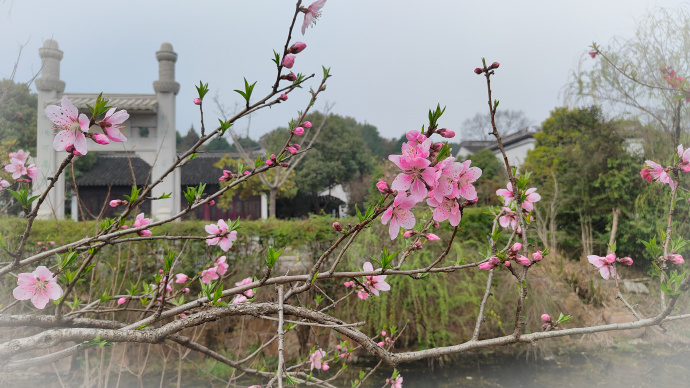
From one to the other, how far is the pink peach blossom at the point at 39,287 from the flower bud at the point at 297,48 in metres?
0.60

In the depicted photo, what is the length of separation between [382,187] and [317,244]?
109 inches

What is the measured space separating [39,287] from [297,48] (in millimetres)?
652

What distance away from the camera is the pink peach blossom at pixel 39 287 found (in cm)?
78

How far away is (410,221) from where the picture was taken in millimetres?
605

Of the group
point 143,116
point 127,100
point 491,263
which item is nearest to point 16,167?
point 491,263

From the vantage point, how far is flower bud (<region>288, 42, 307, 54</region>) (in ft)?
2.37

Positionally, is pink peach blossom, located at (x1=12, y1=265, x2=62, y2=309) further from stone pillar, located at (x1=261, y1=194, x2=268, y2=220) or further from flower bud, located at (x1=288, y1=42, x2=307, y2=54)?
stone pillar, located at (x1=261, y1=194, x2=268, y2=220)

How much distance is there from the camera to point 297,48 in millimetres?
727

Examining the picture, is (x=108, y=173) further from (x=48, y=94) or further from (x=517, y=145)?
(x=517, y=145)

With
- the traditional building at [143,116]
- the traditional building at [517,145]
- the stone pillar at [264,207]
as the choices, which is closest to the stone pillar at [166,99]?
the traditional building at [143,116]

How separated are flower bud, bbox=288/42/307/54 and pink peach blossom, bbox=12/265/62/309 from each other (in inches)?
23.5

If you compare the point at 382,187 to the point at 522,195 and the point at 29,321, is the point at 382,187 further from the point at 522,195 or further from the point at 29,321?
the point at 29,321

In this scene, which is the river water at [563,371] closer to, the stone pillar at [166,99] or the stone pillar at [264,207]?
the stone pillar at [166,99]

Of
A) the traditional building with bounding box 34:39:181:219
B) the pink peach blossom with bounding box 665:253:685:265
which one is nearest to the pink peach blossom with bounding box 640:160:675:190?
the pink peach blossom with bounding box 665:253:685:265
